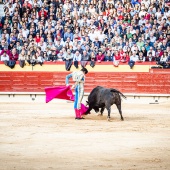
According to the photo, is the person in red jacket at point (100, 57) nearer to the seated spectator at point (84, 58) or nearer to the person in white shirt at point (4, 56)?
the seated spectator at point (84, 58)

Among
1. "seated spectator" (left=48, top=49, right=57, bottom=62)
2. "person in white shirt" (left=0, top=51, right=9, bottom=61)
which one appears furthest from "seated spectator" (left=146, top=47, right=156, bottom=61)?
"person in white shirt" (left=0, top=51, right=9, bottom=61)

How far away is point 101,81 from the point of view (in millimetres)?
20594

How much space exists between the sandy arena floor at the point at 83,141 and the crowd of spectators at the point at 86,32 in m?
4.37

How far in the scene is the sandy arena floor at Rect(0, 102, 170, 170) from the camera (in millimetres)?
7863

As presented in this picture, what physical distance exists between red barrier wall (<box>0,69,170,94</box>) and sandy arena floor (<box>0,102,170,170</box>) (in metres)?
4.94

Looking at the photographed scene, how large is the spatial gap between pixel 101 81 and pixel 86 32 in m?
1.51

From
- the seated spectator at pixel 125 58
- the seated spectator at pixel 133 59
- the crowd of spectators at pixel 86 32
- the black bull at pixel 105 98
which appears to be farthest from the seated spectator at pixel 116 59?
the black bull at pixel 105 98

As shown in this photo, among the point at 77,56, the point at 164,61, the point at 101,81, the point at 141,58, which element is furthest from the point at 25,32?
the point at 164,61

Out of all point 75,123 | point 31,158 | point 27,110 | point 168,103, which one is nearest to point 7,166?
point 31,158

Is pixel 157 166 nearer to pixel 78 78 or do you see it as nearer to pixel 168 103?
pixel 78 78

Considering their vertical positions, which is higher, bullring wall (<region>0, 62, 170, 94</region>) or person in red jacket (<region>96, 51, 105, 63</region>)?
person in red jacket (<region>96, 51, 105, 63</region>)

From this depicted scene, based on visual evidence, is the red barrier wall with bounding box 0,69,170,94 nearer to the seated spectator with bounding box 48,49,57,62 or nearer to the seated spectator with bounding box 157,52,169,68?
the seated spectator with bounding box 157,52,169,68

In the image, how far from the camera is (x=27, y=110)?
16109 mm

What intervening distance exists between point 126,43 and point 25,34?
312 cm
